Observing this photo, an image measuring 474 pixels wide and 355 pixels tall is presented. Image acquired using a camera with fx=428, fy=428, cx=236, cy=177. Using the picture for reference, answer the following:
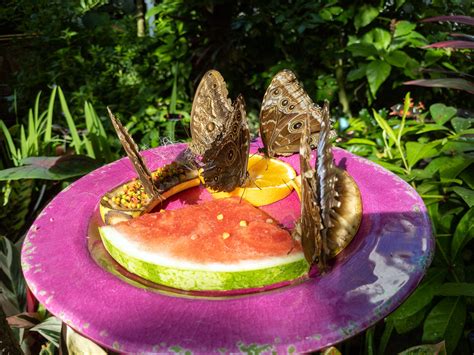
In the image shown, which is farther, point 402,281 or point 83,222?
point 83,222

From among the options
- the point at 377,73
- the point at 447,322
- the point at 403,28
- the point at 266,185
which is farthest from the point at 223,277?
the point at 403,28

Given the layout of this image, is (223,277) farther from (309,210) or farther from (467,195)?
(467,195)

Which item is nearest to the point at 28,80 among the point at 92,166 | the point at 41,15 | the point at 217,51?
the point at 41,15

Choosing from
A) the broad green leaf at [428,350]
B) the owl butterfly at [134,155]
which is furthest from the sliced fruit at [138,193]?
the broad green leaf at [428,350]

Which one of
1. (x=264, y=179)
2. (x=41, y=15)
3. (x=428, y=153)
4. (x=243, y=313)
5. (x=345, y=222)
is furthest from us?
(x=41, y=15)

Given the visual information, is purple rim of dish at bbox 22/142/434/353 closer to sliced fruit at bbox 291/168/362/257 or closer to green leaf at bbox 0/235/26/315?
sliced fruit at bbox 291/168/362/257

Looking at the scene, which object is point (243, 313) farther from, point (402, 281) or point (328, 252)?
point (402, 281)
